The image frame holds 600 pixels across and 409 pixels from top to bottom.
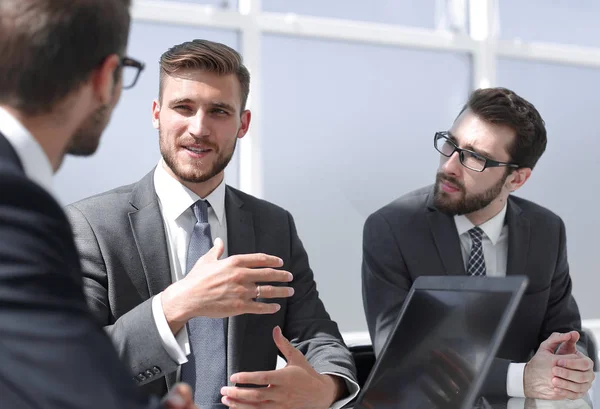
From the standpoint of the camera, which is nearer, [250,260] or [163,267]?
[250,260]

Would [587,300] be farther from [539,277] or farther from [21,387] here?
[21,387]

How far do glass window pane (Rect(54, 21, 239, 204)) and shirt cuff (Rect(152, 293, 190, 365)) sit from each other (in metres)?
2.51

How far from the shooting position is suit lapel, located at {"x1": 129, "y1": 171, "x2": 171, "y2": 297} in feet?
7.20

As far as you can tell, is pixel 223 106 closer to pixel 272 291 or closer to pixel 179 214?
pixel 179 214

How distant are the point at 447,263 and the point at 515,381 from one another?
61 centimetres

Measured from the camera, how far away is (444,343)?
1.45 metres

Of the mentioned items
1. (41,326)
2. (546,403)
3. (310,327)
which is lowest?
(546,403)

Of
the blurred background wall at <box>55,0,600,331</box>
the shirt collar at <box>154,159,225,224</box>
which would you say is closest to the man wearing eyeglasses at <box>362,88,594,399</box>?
the shirt collar at <box>154,159,225,224</box>

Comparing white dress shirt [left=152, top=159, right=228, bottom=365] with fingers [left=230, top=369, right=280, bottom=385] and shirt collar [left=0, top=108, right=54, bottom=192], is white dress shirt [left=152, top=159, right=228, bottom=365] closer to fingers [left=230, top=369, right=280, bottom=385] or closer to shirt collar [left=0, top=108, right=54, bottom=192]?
fingers [left=230, top=369, right=280, bottom=385]

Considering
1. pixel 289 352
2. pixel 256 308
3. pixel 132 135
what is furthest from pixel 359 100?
pixel 256 308

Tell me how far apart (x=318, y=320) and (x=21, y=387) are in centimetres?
172

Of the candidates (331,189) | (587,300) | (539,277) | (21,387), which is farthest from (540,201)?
(21,387)

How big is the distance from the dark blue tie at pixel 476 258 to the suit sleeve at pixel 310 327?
693mm

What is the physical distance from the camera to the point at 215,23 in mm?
4172
